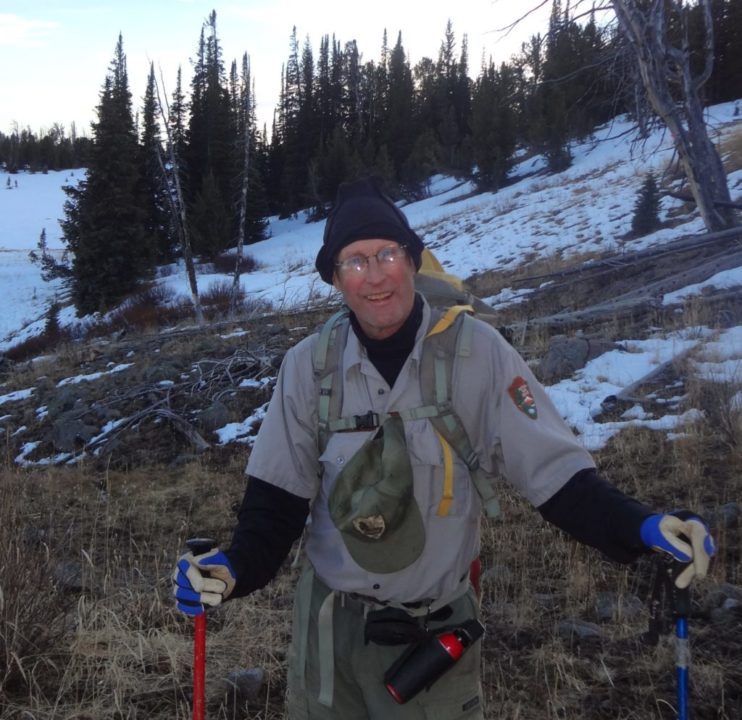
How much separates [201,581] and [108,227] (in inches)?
1108

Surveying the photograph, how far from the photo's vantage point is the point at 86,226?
91.9 ft

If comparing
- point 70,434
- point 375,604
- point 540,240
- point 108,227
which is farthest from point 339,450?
point 108,227

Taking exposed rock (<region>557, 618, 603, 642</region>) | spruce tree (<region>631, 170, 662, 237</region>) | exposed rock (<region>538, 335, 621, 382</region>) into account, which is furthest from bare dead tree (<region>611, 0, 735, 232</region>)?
exposed rock (<region>557, 618, 603, 642</region>)

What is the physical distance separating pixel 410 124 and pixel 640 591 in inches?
1813

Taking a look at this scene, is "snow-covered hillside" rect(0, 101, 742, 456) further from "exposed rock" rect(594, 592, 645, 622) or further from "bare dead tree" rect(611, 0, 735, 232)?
"exposed rock" rect(594, 592, 645, 622)

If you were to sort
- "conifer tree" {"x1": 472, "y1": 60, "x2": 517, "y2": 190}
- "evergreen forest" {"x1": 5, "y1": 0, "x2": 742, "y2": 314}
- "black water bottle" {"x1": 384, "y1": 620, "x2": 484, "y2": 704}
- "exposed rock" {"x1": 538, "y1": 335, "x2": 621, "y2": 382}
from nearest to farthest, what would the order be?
"black water bottle" {"x1": 384, "y1": 620, "x2": 484, "y2": 704} < "exposed rock" {"x1": 538, "y1": 335, "x2": 621, "y2": 382} < "evergreen forest" {"x1": 5, "y1": 0, "x2": 742, "y2": 314} < "conifer tree" {"x1": 472, "y1": 60, "x2": 517, "y2": 190}

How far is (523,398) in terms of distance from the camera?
1.87 meters

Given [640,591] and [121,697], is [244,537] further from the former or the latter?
[640,591]

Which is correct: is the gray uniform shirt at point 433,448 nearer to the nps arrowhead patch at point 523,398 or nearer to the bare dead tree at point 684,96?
the nps arrowhead patch at point 523,398

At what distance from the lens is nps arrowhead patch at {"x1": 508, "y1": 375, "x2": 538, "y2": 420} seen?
73.2 inches

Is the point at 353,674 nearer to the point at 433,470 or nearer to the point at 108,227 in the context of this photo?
the point at 433,470

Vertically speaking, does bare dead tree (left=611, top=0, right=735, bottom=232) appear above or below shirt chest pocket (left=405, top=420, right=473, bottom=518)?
above

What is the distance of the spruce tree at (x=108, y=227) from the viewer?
27.3 metres

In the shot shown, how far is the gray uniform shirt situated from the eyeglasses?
19cm
